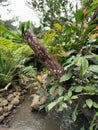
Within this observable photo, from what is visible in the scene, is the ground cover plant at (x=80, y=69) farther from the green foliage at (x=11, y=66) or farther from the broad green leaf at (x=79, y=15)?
the green foliage at (x=11, y=66)

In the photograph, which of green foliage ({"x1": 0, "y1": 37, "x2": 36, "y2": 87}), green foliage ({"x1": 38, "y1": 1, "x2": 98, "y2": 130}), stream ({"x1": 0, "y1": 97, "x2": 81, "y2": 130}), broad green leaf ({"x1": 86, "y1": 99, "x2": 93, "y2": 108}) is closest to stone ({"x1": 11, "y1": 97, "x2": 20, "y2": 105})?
stream ({"x1": 0, "y1": 97, "x2": 81, "y2": 130})

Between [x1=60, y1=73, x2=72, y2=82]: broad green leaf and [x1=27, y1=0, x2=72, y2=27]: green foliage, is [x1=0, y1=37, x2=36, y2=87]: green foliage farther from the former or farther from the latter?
[x1=27, y1=0, x2=72, y2=27]: green foliage

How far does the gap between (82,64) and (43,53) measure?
16.6 inches

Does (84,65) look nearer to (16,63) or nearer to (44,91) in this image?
(44,91)

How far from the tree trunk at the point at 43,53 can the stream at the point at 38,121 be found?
2.80 ft

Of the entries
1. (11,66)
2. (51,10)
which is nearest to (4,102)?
(11,66)

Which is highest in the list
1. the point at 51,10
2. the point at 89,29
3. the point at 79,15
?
the point at 51,10

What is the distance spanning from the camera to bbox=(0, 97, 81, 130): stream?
2.90 meters

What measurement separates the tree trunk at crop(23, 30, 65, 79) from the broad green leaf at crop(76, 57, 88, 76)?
10.9 inches

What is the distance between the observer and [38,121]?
3.32 meters

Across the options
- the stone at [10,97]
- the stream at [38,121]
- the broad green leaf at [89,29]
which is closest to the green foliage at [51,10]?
the stone at [10,97]

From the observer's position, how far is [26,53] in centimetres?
587

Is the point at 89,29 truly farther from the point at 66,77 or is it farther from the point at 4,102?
the point at 4,102

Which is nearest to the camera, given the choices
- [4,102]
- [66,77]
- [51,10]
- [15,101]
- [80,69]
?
[80,69]
